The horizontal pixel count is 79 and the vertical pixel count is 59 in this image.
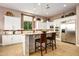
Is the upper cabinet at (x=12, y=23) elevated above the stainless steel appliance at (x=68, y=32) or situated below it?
above

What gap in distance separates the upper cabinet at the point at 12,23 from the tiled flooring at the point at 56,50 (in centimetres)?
52

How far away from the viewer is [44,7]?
2.61m

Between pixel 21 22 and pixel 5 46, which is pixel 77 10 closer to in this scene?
pixel 21 22

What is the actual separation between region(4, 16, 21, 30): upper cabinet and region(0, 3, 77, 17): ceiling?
31 cm

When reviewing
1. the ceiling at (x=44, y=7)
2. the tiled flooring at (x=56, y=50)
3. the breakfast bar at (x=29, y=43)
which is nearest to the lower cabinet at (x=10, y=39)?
the tiled flooring at (x=56, y=50)

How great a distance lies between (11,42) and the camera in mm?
2523

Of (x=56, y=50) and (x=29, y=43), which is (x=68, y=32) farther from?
(x=29, y=43)

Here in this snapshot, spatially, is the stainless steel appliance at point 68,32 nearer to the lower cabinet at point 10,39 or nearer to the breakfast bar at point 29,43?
the breakfast bar at point 29,43

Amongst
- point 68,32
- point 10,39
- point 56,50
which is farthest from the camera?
point 68,32

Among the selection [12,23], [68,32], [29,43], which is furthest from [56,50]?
[12,23]

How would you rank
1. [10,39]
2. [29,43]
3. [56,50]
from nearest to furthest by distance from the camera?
1. [10,39]
2. [56,50]
3. [29,43]

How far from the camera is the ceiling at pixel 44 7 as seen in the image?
254 cm

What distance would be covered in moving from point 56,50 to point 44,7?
137cm

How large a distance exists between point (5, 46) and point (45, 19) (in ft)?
4.50
